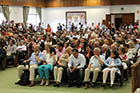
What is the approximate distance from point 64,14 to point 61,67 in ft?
50.7

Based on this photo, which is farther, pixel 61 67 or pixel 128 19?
pixel 128 19

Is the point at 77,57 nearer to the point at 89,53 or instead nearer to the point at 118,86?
the point at 89,53

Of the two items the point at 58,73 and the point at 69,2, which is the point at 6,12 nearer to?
the point at 69,2

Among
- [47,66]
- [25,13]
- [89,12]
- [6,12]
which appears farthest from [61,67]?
[89,12]

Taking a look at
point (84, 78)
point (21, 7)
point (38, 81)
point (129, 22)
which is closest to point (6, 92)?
point (38, 81)

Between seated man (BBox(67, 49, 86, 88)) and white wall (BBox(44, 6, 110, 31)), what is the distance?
14514 millimetres

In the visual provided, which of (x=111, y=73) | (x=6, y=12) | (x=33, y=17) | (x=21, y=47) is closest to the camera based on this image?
(x=111, y=73)

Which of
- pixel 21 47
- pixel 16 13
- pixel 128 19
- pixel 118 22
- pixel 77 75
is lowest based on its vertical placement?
pixel 77 75

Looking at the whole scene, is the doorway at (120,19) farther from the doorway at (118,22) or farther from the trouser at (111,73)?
the trouser at (111,73)

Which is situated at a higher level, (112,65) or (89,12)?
(89,12)

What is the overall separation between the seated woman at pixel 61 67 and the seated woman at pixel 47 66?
0.18 meters

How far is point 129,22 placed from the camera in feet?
66.8

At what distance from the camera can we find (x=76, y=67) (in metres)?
6.34

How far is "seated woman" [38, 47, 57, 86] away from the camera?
6465 mm
